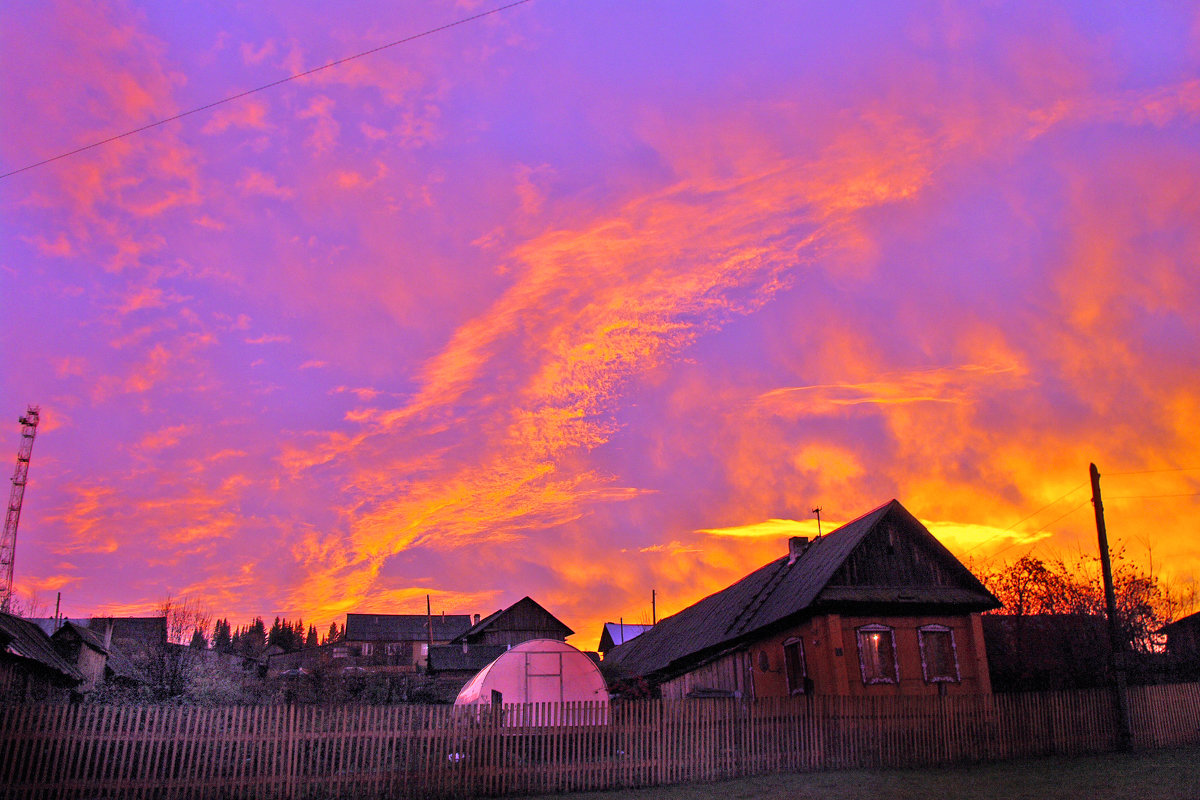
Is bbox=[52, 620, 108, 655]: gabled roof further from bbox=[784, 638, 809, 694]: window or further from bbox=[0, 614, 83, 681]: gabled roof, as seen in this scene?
bbox=[784, 638, 809, 694]: window

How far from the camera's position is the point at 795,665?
93.5 feet

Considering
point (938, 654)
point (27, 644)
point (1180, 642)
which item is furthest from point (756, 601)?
point (27, 644)

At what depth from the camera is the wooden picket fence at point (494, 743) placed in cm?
1533

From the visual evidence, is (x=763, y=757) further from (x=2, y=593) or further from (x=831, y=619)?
(x=2, y=593)

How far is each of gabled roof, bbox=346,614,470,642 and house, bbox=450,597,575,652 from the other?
22.0 metres

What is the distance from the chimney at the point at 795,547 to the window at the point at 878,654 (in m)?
8.21

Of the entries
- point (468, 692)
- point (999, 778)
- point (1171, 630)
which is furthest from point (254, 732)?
point (1171, 630)

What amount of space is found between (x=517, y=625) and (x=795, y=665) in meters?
52.7

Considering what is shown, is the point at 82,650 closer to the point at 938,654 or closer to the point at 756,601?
the point at 756,601

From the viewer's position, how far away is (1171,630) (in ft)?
129

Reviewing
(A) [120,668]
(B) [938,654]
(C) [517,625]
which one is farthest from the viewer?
(C) [517,625]

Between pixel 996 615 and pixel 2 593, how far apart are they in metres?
71.4

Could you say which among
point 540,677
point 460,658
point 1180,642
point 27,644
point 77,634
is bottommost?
point 540,677

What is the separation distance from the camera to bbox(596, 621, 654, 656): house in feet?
275
